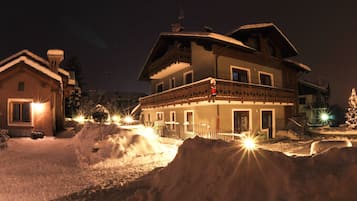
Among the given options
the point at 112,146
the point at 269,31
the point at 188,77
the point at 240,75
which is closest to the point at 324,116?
the point at 269,31

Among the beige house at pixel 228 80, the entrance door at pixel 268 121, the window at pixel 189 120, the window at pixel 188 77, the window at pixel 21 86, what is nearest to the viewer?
the beige house at pixel 228 80

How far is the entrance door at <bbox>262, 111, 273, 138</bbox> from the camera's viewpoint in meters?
20.4

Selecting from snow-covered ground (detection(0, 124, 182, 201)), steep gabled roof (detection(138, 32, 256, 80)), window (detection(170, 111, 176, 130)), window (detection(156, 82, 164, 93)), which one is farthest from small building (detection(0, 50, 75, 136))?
window (detection(156, 82, 164, 93))

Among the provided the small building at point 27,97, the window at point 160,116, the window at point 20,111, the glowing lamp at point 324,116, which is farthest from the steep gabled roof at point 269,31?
the window at point 20,111

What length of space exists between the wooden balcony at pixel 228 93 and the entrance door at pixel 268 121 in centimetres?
146

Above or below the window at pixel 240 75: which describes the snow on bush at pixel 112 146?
below

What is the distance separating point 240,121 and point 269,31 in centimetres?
980

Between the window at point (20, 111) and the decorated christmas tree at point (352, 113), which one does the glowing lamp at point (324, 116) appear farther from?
the window at point (20, 111)

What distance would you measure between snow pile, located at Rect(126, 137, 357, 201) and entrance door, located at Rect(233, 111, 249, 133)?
11560 mm

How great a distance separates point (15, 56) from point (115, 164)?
18652mm

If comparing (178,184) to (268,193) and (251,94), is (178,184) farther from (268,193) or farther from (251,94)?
(251,94)

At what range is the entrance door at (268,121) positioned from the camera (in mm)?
20430

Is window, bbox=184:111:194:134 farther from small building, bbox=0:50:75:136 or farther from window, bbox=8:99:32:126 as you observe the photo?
window, bbox=8:99:32:126

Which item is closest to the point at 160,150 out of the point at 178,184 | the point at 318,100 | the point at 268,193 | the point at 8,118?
the point at 178,184
